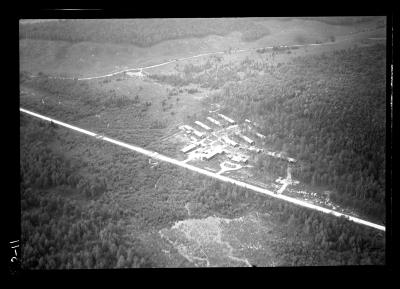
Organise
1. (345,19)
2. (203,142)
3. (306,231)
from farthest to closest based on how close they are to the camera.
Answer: (203,142)
(345,19)
(306,231)

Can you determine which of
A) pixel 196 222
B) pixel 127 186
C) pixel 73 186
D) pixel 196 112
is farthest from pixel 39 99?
pixel 196 222

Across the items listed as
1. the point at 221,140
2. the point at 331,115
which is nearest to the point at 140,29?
the point at 221,140

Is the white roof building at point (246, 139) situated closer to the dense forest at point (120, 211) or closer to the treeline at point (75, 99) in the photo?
the dense forest at point (120, 211)

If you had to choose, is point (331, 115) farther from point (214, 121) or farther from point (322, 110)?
point (214, 121)

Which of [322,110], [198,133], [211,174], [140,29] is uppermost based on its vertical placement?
[140,29]

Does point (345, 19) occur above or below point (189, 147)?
above

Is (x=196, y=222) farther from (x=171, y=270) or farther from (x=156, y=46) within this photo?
(x=156, y=46)
